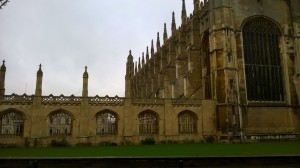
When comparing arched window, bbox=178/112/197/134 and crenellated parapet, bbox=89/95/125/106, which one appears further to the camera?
arched window, bbox=178/112/197/134

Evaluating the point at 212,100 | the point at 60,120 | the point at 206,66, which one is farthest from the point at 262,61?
the point at 60,120

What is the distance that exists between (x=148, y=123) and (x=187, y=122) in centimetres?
381

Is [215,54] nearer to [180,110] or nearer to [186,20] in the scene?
[180,110]

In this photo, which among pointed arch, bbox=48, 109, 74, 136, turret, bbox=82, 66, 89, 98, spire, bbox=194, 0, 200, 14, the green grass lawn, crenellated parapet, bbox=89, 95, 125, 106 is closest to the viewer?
the green grass lawn

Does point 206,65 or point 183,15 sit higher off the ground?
point 183,15

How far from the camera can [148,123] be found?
31.9 m

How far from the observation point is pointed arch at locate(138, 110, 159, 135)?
31141 millimetres

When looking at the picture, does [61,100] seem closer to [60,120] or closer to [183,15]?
[60,120]

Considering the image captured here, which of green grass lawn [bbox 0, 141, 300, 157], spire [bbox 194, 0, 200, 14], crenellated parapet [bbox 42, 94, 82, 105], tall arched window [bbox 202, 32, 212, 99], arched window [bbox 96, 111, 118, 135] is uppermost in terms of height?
spire [bbox 194, 0, 200, 14]

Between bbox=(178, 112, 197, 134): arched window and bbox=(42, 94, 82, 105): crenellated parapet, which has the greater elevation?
bbox=(42, 94, 82, 105): crenellated parapet

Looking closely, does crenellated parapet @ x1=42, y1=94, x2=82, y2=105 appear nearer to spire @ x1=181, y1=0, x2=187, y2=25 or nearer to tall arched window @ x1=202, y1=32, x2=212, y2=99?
tall arched window @ x1=202, y1=32, x2=212, y2=99

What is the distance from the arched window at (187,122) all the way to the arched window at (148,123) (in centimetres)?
242

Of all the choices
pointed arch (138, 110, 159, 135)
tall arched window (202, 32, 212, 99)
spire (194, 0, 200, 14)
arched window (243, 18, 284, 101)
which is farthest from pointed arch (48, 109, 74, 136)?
spire (194, 0, 200, 14)

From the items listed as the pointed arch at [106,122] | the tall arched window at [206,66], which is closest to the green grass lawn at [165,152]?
the pointed arch at [106,122]
